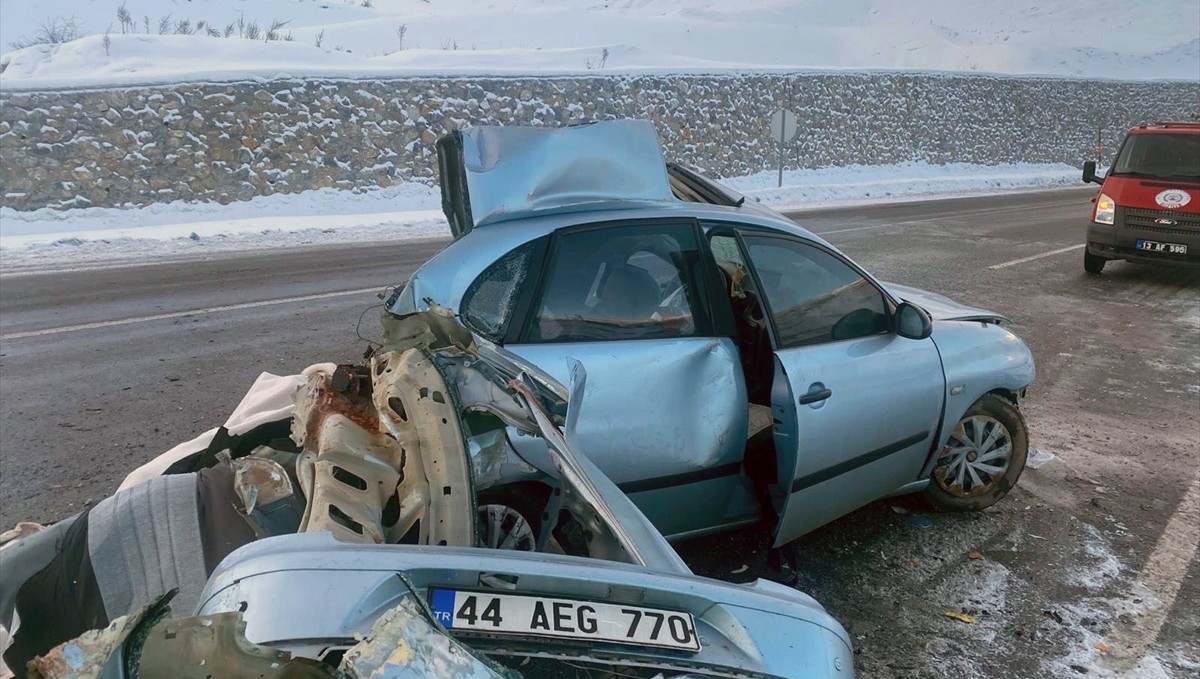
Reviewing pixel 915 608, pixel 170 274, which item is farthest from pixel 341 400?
pixel 170 274

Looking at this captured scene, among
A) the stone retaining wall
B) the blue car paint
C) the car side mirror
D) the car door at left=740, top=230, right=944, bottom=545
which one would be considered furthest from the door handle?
the stone retaining wall

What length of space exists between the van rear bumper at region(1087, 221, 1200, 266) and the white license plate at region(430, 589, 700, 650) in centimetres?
1051

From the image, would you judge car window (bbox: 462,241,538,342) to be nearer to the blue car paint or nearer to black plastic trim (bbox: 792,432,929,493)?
the blue car paint

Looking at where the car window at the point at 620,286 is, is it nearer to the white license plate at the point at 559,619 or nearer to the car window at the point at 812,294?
the car window at the point at 812,294

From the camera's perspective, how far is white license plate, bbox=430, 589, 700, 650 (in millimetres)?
1584

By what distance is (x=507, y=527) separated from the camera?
292 centimetres

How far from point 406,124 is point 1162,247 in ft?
47.2

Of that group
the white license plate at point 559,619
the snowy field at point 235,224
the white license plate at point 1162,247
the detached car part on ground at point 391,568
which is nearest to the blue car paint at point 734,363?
the detached car part on ground at point 391,568

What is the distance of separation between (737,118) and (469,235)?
2206 centimetres

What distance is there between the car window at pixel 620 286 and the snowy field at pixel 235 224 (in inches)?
384

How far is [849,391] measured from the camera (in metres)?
3.52

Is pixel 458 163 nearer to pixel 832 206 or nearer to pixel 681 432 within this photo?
pixel 681 432

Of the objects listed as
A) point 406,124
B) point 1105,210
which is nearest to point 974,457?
point 1105,210

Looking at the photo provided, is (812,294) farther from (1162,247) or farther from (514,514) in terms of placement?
(1162,247)
